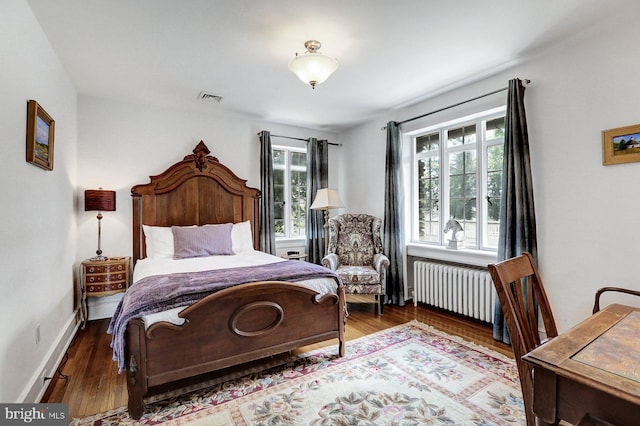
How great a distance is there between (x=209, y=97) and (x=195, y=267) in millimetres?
2035

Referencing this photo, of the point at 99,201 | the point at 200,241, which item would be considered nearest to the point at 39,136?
the point at 99,201

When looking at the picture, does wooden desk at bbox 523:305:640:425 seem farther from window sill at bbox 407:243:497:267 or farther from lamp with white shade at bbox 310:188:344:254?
lamp with white shade at bbox 310:188:344:254

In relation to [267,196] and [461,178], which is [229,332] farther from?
[461,178]

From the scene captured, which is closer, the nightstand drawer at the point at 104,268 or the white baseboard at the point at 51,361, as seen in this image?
the white baseboard at the point at 51,361

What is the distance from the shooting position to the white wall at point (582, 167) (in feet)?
7.47

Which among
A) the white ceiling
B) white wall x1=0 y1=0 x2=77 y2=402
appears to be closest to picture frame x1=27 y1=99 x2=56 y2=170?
white wall x1=0 y1=0 x2=77 y2=402

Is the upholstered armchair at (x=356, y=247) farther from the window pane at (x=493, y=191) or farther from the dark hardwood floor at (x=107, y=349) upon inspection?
the window pane at (x=493, y=191)

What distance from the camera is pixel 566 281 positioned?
2621 millimetres

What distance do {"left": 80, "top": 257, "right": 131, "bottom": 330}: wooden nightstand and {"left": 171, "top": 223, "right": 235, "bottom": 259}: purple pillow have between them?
1.90 ft

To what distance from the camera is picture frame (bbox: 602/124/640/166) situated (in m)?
2.22

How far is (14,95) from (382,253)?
3.76 metres

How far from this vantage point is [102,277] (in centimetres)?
330

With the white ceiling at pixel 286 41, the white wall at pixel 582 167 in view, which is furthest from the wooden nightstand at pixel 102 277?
the white wall at pixel 582 167

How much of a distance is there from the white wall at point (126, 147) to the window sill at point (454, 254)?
272cm
